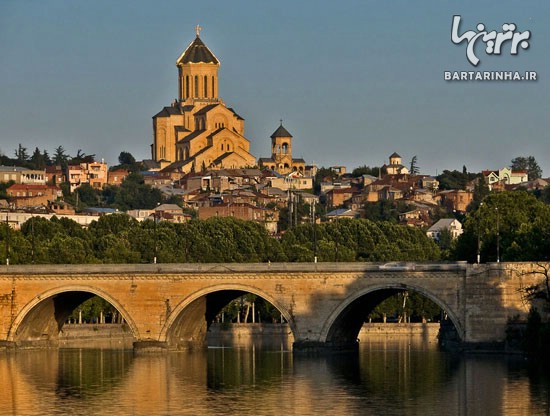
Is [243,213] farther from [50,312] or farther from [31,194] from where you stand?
[50,312]

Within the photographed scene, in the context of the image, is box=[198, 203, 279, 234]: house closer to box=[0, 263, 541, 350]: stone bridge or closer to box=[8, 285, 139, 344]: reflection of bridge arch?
box=[8, 285, 139, 344]: reflection of bridge arch

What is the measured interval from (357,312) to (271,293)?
5.32 m

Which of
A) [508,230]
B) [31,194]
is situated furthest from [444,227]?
[508,230]

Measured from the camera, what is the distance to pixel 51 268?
9131 cm

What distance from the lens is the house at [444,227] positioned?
180 m

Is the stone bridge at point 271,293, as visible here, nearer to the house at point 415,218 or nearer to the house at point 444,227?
the house at point 444,227

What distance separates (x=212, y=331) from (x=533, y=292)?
115 feet

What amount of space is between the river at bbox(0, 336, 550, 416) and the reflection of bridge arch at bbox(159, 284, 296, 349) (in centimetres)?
109

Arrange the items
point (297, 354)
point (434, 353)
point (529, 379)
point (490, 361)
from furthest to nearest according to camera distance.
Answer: point (434, 353), point (297, 354), point (490, 361), point (529, 379)

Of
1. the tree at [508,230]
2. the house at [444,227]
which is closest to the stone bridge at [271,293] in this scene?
the tree at [508,230]

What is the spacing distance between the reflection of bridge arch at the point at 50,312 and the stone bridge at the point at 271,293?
7 centimetres

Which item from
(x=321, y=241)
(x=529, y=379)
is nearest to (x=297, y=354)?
(x=529, y=379)

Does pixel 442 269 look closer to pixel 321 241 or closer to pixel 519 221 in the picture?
pixel 519 221

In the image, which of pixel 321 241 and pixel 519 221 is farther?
pixel 321 241
